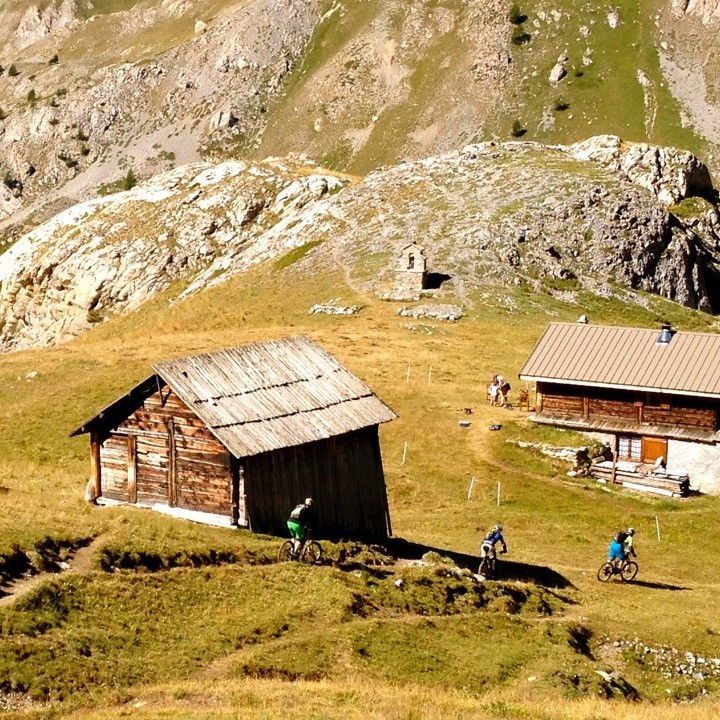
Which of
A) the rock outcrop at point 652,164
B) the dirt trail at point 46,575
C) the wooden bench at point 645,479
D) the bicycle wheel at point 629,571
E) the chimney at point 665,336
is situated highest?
the rock outcrop at point 652,164

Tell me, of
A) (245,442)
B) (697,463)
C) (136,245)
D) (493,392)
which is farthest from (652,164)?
(245,442)

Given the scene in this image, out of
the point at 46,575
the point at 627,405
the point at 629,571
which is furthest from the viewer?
the point at 627,405

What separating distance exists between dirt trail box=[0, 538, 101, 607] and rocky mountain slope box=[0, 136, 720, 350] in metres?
59.9

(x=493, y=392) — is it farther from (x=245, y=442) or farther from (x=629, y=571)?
(x=245, y=442)

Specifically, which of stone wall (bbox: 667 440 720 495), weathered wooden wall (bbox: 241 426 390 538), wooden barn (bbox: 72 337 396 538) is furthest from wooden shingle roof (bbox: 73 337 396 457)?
stone wall (bbox: 667 440 720 495)

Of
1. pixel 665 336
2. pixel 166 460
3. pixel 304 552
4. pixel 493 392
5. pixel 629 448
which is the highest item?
pixel 665 336

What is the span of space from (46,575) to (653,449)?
36.5m

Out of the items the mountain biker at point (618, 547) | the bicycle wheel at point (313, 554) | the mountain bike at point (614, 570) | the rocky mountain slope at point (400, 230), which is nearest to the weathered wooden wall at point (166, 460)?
the bicycle wheel at point (313, 554)

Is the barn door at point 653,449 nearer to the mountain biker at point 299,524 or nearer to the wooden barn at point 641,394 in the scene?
the wooden barn at point 641,394

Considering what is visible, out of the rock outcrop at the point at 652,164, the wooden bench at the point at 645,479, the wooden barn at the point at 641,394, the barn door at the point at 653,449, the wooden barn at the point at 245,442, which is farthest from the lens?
the rock outcrop at the point at 652,164

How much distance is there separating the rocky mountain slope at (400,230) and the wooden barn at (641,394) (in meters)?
28.5

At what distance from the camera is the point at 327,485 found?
131ft

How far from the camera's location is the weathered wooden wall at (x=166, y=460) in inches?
1469

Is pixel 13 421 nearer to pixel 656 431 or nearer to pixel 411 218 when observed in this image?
pixel 656 431
